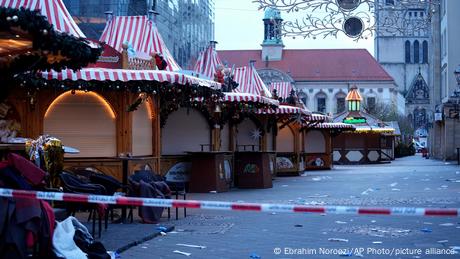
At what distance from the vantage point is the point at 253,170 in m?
Answer: 25.5

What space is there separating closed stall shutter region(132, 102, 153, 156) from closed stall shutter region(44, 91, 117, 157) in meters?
0.72

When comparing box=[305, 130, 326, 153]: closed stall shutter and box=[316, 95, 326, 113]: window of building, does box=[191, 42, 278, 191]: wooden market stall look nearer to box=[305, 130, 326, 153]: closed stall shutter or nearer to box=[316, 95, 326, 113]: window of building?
box=[305, 130, 326, 153]: closed stall shutter

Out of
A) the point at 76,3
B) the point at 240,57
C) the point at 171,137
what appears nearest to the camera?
the point at 171,137

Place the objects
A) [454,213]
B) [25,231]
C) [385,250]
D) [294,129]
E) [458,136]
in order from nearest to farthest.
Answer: [454,213] < [25,231] < [385,250] < [294,129] < [458,136]

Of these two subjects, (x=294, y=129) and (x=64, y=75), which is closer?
(x=64, y=75)

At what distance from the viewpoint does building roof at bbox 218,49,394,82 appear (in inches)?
4616

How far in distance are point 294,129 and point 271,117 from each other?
5417mm

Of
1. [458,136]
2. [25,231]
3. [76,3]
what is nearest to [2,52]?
[25,231]

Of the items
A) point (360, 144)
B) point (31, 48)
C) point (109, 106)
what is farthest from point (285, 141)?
point (31, 48)

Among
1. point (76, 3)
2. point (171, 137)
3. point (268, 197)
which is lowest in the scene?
point (268, 197)

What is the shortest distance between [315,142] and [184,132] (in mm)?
23176

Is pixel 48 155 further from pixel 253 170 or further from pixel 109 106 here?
pixel 253 170

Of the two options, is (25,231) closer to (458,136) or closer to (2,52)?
(2,52)

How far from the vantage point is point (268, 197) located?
21062mm
